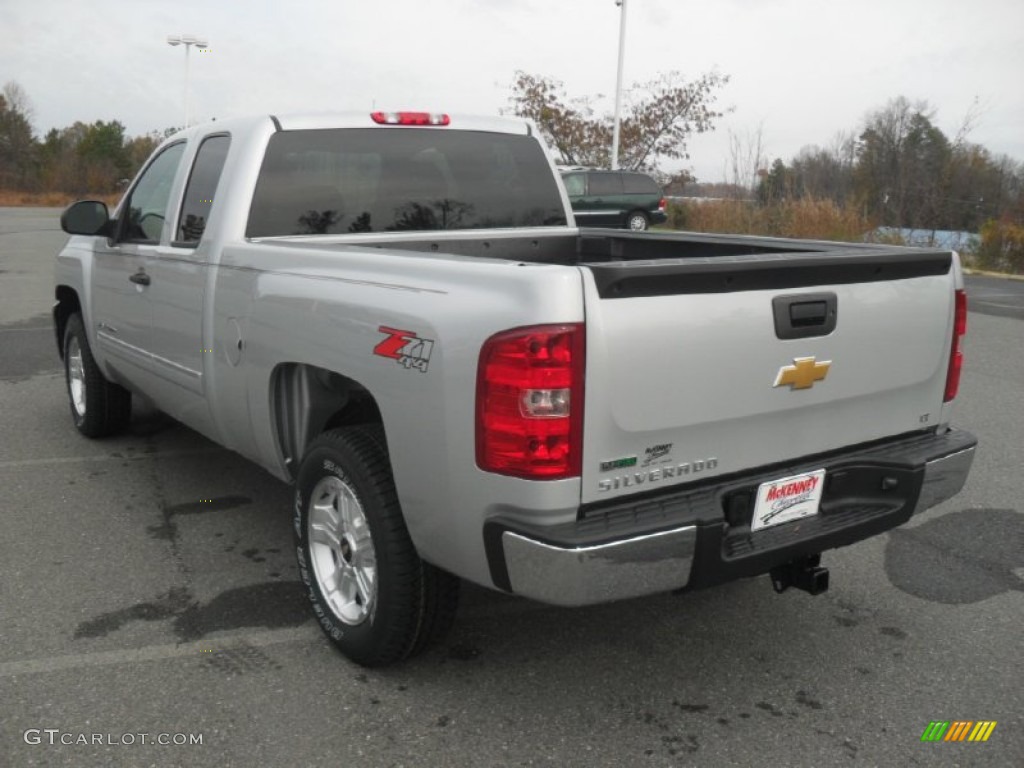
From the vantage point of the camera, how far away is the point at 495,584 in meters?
2.57

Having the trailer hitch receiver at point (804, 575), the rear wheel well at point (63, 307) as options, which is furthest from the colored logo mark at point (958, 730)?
the rear wheel well at point (63, 307)

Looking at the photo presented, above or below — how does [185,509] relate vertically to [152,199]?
below

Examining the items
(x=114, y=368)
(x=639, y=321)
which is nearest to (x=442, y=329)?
(x=639, y=321)

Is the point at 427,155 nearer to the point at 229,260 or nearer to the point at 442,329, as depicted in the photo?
the point at 229,260

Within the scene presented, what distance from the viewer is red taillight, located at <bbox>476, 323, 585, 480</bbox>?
2.36 m

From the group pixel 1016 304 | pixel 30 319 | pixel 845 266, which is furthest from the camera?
pixel 1016 304

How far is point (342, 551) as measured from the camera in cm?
321

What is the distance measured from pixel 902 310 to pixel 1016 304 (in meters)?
13.3

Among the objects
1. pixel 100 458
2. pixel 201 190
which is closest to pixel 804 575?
pixel 201 190

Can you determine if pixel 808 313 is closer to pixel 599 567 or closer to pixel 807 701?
pixel 599 567

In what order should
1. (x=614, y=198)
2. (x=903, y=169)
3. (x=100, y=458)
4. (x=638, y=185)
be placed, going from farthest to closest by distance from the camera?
(x=903, y=169) → (x=638, y=185) → (x=614, y=198) → (x=100, y=458)

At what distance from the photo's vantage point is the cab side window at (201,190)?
4.08 meters

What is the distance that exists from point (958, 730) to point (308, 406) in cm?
237

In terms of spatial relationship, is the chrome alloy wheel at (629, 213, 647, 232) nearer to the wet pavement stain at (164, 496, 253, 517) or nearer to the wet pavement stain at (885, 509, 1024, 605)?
the wet pavement stain at (885, 509, 1024, 605)
